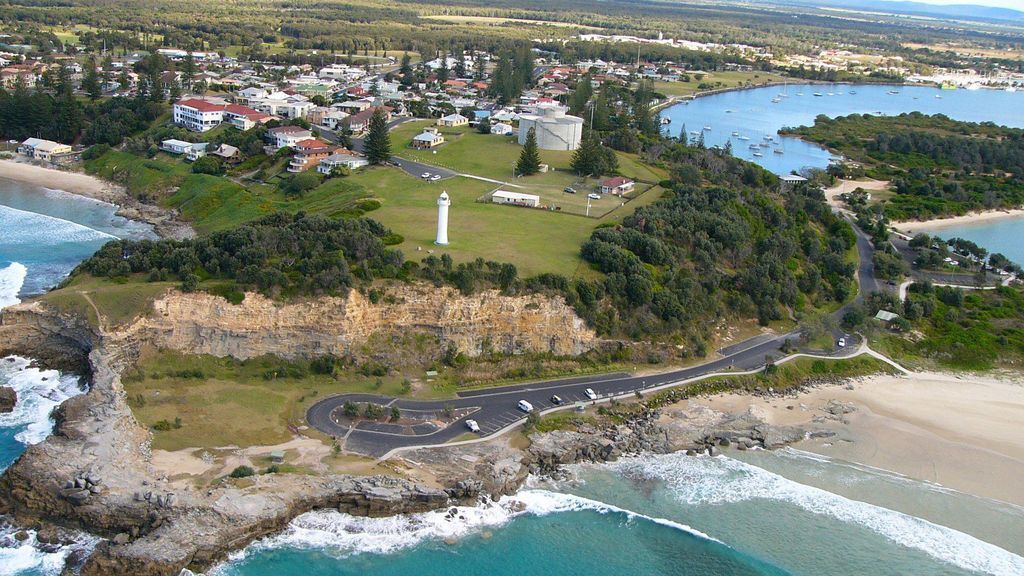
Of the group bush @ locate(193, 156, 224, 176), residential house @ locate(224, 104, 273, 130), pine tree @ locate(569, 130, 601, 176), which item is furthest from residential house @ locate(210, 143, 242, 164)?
pine tree @ locate(569, 130, 601, 176)

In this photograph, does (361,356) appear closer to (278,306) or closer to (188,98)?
(278,306)

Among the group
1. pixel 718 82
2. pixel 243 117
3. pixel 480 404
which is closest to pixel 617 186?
pixel 480 404

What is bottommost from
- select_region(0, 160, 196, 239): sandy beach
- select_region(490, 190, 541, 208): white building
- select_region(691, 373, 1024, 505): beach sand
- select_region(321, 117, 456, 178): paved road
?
select_region(691, 373, 1024, 505): beach sand

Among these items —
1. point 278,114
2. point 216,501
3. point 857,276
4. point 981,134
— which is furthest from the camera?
point 981,134

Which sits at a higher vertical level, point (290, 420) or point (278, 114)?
point (278, 114)

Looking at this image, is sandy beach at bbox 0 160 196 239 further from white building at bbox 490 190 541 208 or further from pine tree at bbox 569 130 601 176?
pine tree at bbox 569 130 601 176

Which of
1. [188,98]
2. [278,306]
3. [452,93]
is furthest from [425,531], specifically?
[452,93]

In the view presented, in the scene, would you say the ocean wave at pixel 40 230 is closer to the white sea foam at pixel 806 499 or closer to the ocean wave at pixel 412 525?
the ocean wave at pixel 412 525
